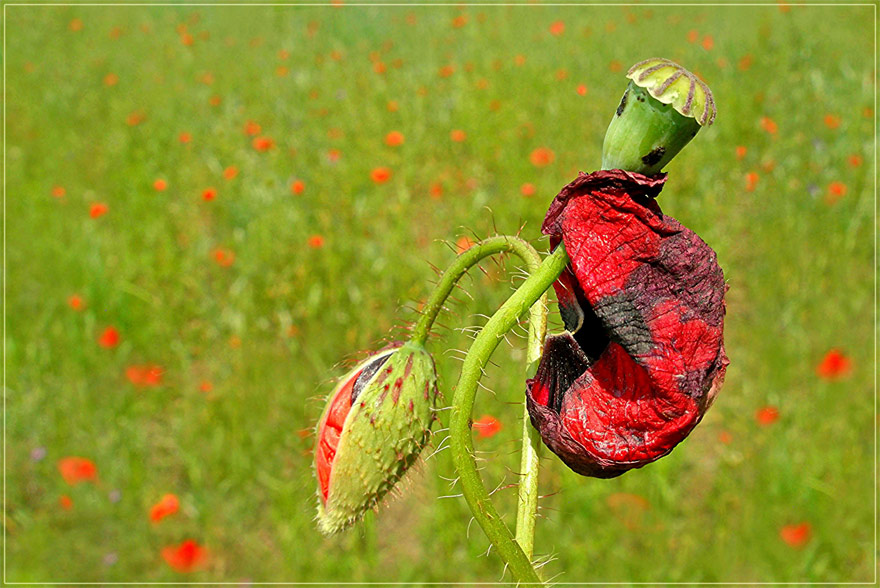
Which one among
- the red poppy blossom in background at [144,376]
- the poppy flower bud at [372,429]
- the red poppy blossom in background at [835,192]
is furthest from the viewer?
the red poppy blossom in background at [835,192]

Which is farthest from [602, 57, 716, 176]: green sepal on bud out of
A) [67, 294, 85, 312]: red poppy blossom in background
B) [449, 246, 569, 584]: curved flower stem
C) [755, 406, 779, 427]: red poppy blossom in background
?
[67, 294, 85, 312]: red poppy blossom in background

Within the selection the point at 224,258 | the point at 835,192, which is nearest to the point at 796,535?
the point at 835,192

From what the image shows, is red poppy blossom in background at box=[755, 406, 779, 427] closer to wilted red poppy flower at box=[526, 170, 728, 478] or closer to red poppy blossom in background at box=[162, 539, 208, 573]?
red poppy blossom in background at box=[162, 539, 208, 573]

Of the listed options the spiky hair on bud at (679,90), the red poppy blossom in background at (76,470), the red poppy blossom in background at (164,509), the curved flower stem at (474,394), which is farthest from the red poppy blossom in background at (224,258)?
the spiky hair on bud at (679,90)

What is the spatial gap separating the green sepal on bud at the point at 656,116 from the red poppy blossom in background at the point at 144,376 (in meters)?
2.82

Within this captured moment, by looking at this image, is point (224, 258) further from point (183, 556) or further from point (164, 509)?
point (183, 556)

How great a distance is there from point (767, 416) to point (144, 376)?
240 cm

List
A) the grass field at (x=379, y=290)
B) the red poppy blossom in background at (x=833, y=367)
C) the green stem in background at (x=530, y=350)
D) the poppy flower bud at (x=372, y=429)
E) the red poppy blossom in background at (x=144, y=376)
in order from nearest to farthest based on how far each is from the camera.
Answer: the green stem in background at (x=530, y=350), the poppy flower bud at (x=372, y=429), the grass field at (x=379, y=290), the red poppy blossom in background at (x=833, y=367), the red poppy blossom in background at (x=144, y=376)

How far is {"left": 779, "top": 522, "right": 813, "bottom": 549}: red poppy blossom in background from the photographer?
245 centimetres

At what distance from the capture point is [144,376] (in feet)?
10.4

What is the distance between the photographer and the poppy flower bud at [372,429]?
3.15 ft

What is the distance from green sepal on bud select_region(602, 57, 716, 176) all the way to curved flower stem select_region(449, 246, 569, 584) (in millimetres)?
105

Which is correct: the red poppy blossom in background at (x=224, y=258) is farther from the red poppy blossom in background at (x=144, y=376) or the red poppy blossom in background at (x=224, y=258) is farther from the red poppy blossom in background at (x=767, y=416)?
the red poppy blossom in background at (x=767, y=416)

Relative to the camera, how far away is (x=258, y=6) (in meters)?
6.89
